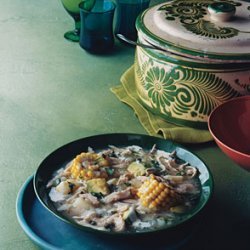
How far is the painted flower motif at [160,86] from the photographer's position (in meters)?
1.09

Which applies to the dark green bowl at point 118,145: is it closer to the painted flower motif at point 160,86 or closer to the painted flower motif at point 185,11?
the painted flower motif at point 160,86

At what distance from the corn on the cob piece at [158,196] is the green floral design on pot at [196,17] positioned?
372 mm

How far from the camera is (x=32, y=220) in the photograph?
840mm

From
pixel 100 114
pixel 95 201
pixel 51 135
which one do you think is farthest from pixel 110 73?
pixel 95 201

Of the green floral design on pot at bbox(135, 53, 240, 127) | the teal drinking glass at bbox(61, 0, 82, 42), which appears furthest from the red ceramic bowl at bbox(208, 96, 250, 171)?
the teal drinking glass at bbox(61, 0, 82, 42)

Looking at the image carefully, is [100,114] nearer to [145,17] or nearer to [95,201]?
[145,17]

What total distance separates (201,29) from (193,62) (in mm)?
89

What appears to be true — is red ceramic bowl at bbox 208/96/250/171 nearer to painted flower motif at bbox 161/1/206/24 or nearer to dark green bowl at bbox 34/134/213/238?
dark green bowl at bbox 34/134/213/238

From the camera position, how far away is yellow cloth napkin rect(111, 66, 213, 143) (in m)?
1.08

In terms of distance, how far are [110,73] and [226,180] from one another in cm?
48

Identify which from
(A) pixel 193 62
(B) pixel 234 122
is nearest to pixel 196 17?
(A) pixel 193 62

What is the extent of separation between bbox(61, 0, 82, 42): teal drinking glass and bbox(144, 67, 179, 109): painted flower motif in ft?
1.46

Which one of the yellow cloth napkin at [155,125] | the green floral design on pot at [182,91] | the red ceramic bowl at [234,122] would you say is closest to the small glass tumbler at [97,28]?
the yellow cloth napkin at [155,125]

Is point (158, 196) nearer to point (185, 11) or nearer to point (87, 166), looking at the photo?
point (87, 166)
